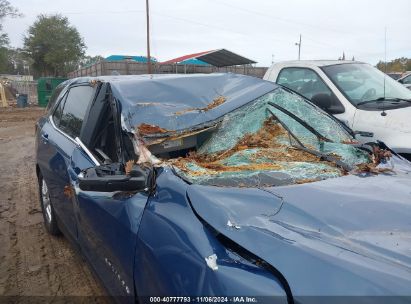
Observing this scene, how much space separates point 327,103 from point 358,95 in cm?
44

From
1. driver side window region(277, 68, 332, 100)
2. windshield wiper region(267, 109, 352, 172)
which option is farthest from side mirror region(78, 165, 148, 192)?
driver side window region(277, 68, 332, 100)

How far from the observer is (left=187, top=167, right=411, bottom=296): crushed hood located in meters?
1.39

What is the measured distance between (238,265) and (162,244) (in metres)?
0.39

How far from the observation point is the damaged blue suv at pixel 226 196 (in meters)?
1.47

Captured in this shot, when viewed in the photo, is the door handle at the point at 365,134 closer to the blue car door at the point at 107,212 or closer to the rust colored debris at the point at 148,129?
the rust colored debris at the point at 148,129

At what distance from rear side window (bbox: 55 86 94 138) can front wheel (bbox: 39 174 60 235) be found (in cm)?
80

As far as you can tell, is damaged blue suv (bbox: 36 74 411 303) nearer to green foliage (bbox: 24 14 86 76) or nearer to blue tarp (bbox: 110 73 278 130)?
blue tarp (bbox: 110 73 278 130)

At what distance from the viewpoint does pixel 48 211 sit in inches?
172

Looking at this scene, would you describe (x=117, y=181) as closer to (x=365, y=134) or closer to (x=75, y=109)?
(x=75, y=109)

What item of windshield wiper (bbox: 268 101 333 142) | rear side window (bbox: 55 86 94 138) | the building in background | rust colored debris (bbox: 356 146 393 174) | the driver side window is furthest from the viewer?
the building in background

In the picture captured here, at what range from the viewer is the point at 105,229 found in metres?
2.30

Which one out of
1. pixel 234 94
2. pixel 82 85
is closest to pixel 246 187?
pixel 234 94

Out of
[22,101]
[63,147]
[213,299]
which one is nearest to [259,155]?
[213,299]

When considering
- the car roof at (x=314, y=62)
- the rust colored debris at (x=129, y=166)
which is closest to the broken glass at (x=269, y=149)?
the rust colored debris at (x=129, y=166)
